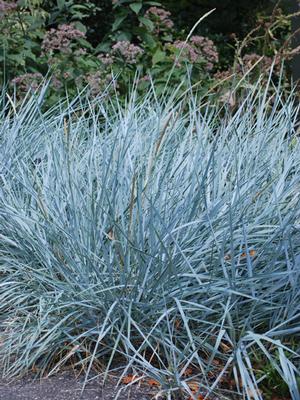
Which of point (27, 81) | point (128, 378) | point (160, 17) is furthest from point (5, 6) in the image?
point (128, 378)

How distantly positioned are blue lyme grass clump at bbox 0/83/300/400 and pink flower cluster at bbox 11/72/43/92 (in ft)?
7.09

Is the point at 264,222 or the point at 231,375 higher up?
the point at 264,222

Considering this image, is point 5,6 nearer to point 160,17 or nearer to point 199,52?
point 160,17

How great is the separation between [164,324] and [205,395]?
38 cm

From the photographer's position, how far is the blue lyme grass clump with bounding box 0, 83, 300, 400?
3125 mm

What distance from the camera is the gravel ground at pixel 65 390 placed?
3010 mm

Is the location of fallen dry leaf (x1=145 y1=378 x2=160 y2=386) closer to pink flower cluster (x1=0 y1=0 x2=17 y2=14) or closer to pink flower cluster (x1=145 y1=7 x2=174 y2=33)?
pink flower cluster (x1=0 y1=0 x2=17 y2=14)

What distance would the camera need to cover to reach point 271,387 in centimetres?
302

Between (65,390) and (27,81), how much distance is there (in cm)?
352

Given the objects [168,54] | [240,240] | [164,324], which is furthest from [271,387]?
[168,54]

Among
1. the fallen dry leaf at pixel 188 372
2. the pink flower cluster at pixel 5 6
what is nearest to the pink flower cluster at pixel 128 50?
the pink flower cluster at pixel 5 6

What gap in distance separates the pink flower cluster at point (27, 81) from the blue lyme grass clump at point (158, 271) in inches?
85.1

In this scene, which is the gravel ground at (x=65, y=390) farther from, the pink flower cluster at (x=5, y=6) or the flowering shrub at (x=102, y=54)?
the pink flower cluster at (x=5, y=6)

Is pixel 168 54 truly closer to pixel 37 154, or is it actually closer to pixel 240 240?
pixel 37 154
